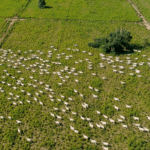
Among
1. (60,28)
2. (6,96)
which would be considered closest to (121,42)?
(60,28)

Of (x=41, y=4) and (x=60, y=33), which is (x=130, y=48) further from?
(x=41, y=4)

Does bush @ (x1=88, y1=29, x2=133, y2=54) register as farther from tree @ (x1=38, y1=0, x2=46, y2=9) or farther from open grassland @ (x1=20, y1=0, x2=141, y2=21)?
tree @ (x1=38, y1=0, x2=46, y2=9)

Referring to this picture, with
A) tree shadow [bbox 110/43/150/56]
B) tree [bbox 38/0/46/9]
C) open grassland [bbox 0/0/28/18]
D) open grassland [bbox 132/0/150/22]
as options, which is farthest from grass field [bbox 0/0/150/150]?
tree [bbox 38/0/46/9]

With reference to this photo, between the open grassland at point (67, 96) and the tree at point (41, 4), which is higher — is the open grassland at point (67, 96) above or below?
below

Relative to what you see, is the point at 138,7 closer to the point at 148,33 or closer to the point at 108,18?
the point at 108,18

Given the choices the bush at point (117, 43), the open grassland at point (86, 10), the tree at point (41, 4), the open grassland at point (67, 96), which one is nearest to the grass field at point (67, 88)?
the open grassland at point (67, 96)

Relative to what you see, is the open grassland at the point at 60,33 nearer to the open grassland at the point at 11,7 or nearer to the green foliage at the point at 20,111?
the open grassland at the point at 11,7
